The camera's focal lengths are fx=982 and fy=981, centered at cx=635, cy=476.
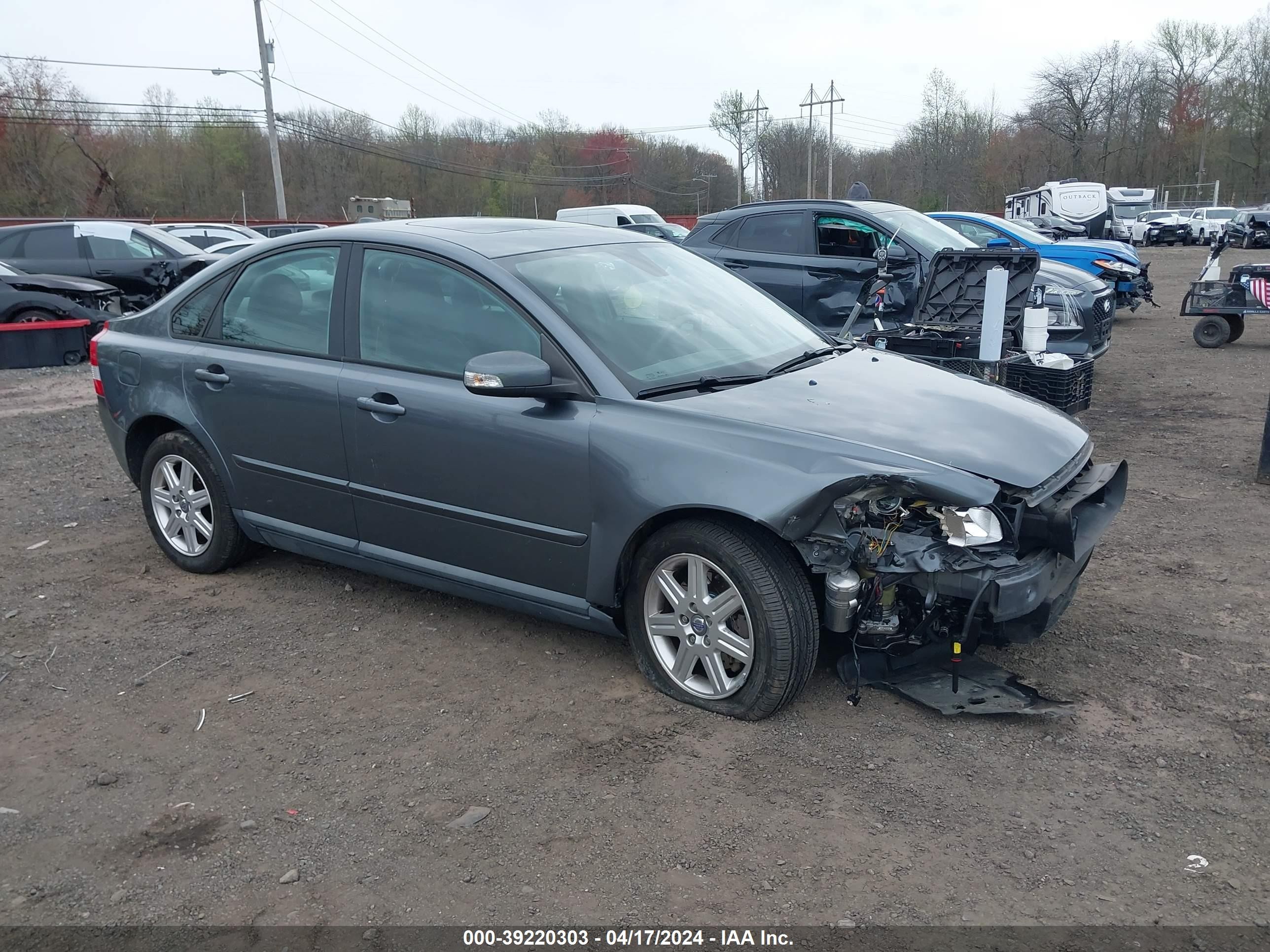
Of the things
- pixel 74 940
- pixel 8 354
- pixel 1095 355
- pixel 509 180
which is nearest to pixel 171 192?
pixel 509 180

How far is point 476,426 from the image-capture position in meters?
3.78

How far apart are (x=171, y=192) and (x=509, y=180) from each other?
63.8 feet

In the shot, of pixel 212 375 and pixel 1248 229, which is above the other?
pixel 1248 229

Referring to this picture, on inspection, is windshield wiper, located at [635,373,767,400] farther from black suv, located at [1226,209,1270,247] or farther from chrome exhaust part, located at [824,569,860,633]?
black suv, located at [1226,209,1270,247]

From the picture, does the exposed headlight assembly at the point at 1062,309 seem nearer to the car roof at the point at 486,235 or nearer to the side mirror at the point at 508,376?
the car roof at the point at 486,235

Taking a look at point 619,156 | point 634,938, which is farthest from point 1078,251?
point 619,156

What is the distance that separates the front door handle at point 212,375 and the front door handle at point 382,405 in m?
0.91

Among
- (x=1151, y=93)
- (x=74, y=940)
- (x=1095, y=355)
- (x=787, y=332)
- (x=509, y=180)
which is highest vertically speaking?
(x=1151, y=93)

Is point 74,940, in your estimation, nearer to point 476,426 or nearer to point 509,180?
point 476,426

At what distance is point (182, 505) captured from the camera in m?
4.96

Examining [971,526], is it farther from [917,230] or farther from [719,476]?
[917,230]

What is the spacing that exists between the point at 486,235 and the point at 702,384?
1.24m

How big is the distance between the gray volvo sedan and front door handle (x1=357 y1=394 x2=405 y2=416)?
0.04ft

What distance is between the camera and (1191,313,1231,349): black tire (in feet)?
39.6
